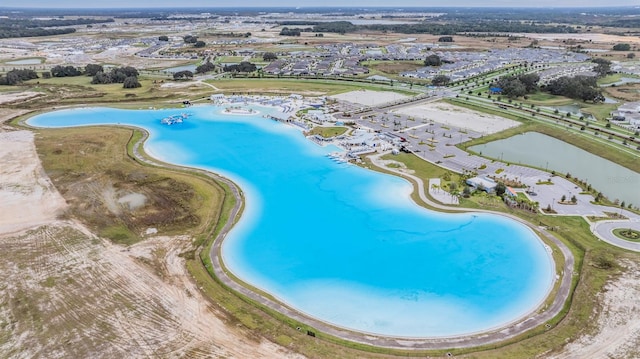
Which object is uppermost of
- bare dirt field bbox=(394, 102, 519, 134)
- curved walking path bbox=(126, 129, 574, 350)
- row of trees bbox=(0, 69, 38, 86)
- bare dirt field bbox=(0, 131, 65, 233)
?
row of trees bbox=(0, 69, 38, 86)

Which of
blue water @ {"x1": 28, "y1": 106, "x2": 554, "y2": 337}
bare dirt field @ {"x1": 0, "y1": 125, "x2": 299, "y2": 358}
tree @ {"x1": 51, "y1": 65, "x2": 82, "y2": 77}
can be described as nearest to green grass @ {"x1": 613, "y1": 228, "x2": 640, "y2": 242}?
blue water @ {"x1": 28, "y1": 106, "x2": 554, "y2": 337}

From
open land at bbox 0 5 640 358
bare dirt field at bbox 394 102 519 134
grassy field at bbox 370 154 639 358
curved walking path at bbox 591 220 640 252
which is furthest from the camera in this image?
bare dirt field at bbox 394 102 519 134

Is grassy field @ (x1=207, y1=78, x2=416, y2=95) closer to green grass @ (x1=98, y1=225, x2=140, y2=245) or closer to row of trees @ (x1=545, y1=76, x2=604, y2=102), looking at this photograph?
row of trees @ (x1=545, y1=76, x2=604, y2=102)

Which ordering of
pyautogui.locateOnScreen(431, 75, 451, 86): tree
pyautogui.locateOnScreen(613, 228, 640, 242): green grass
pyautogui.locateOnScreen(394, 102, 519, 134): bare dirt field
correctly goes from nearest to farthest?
pyautogui.locateOnScreen(613, 228, 640, 242): green grass, pyautogui.locateOnScreen(394, 102, 519, 134): bare dirt field, pyautogui.locateOnScreen(431, 75, 451, 86): tree

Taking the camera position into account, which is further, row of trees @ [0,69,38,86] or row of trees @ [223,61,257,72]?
row of trees @ [223,61,257,72]

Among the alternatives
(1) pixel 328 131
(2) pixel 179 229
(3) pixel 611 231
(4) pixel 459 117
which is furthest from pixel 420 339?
(4) pixel 459 117

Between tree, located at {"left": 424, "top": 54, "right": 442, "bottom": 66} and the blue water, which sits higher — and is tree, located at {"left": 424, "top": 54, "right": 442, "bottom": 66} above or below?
above

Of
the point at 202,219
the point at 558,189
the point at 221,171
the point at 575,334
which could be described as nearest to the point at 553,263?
the point at 575,334

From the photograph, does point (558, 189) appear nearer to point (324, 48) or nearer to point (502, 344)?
point (502, 344)
